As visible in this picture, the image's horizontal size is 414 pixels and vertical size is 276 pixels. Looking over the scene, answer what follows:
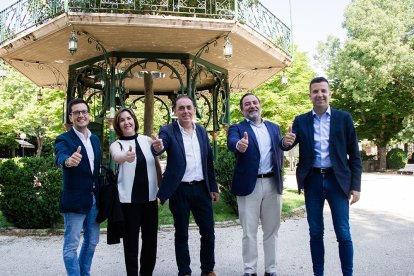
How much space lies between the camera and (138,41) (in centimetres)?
962

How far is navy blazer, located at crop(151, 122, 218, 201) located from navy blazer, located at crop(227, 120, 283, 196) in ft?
0.95

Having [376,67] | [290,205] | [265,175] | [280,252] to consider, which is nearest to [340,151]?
[265,175]

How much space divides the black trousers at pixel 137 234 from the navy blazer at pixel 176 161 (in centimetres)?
23

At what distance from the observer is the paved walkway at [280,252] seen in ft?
16.9

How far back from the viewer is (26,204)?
793 centimetres

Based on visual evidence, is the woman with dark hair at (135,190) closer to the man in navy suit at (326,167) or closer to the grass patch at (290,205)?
the man in navy suit at (326,167)

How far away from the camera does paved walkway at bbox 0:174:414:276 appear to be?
5.16 metres

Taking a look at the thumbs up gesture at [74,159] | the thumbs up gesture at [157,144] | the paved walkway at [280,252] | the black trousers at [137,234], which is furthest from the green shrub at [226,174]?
the thumbs up gesture at [74,159]

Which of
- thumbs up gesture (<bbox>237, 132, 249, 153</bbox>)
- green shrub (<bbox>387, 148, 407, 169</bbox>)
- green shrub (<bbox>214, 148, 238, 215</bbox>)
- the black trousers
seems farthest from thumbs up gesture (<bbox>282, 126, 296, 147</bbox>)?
green shrub (<bbox>387, 148, 407, 169</bbox>)

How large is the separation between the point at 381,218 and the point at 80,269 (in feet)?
24.7

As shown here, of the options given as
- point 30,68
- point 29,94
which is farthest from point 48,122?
point 30,68

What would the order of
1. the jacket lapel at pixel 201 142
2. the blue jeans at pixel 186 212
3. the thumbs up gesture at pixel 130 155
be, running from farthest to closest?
the jacket lapel at pixel 201 142 → the blue jeans at pixel 186 212 → the thumbs up gesture at pixel 130 155

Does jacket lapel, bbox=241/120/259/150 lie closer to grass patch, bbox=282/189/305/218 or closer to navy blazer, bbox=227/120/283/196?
navy blazer, bbox=227/120/283/196

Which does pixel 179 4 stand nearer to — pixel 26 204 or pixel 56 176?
pixel 56 176
